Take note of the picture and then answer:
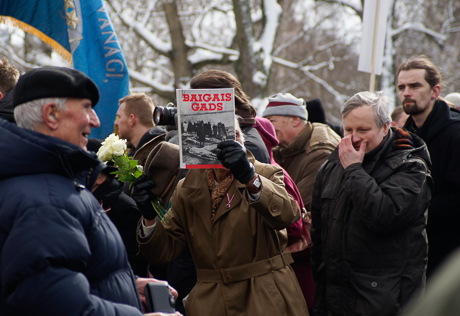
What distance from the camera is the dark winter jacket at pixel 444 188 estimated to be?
414 cm

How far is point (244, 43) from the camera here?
43.8ft

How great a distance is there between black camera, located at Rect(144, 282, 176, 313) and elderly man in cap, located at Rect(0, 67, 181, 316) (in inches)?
2.5

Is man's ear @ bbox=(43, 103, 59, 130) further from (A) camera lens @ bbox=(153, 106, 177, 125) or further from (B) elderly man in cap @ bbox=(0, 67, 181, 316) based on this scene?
(A) camera lens @ bbox=(153, 106, 177, 125)

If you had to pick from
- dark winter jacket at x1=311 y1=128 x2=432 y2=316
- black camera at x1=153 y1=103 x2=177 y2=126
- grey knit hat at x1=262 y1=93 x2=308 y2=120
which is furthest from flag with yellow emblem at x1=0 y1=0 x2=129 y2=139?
dark winter jacket at x1=311 y1=128 x2=432 y2=316

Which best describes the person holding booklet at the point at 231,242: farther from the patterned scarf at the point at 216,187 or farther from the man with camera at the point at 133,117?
the man with camera at the point at 133,117

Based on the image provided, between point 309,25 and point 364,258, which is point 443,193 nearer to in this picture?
point 364,258

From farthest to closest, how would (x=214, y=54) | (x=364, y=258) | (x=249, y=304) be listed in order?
(x=214, y=54), (x=364, y=258), (x=249, y=304)

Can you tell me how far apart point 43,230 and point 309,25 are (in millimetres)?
17433

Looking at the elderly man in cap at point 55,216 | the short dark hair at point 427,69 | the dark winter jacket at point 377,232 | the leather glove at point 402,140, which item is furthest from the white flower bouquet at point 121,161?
the short dark hair at point 427,69

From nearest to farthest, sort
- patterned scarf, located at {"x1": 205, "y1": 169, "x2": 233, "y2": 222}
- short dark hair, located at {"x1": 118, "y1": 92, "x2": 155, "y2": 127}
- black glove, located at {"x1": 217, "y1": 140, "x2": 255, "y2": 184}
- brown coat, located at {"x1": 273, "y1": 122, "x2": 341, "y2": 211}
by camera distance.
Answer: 1. black glove, located at {"x1": 217, "y1": 140, "x2": 255, "y2": 184}
2. patterned scarf, located at {"x1": 205, "y1": 169, "x2": 233, "y2": 222}
3. brown coat, located at {"x1": 273, "y1": 122, "x2": 341, "y2": 211}
4. short dark hair, located at {"x1": 118, "y1": 92, "x2": 155, "y2": 127}

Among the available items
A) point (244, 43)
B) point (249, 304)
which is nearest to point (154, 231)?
point (249, 304)

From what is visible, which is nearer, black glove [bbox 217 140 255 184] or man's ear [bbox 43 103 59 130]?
man's ear [bbox 43 103 59 130]

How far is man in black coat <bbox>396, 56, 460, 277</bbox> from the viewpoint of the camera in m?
4.16

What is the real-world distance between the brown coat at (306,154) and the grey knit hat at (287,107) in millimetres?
210
